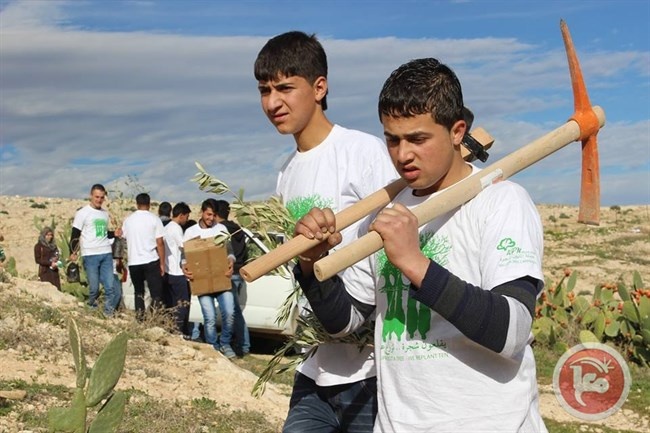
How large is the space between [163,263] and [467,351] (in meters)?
9.87

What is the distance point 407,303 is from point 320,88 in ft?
4.45

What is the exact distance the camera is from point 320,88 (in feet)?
13.2

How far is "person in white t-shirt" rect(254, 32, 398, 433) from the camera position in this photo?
3.65 m

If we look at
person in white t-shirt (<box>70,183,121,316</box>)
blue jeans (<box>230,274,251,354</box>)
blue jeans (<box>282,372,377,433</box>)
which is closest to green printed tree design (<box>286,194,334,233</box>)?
blue jeans (<box>282,372,377,433</box>)

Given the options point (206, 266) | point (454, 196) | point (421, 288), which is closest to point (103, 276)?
point (206, 266)

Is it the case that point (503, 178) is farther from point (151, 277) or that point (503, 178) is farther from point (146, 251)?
point (151, 277)

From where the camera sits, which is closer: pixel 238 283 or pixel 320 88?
pixel 320 88

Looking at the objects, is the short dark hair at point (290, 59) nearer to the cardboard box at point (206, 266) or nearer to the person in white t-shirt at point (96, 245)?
the cardboard box at point (206, 266)

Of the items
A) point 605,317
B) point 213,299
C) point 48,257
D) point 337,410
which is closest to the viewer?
point 337,410

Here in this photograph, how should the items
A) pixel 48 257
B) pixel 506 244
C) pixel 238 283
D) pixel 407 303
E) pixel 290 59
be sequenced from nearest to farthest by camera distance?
pixel 506 244 → pixel 407 303 → pixel 290 59 → pixel 238 283 → pixel 48 257

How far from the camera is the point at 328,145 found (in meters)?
3.92

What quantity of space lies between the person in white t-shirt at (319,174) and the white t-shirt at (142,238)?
8245 millimetres

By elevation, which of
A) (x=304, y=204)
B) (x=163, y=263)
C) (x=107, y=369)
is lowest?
(x=163, y=263)

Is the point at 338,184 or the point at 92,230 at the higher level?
the point at 338,184
